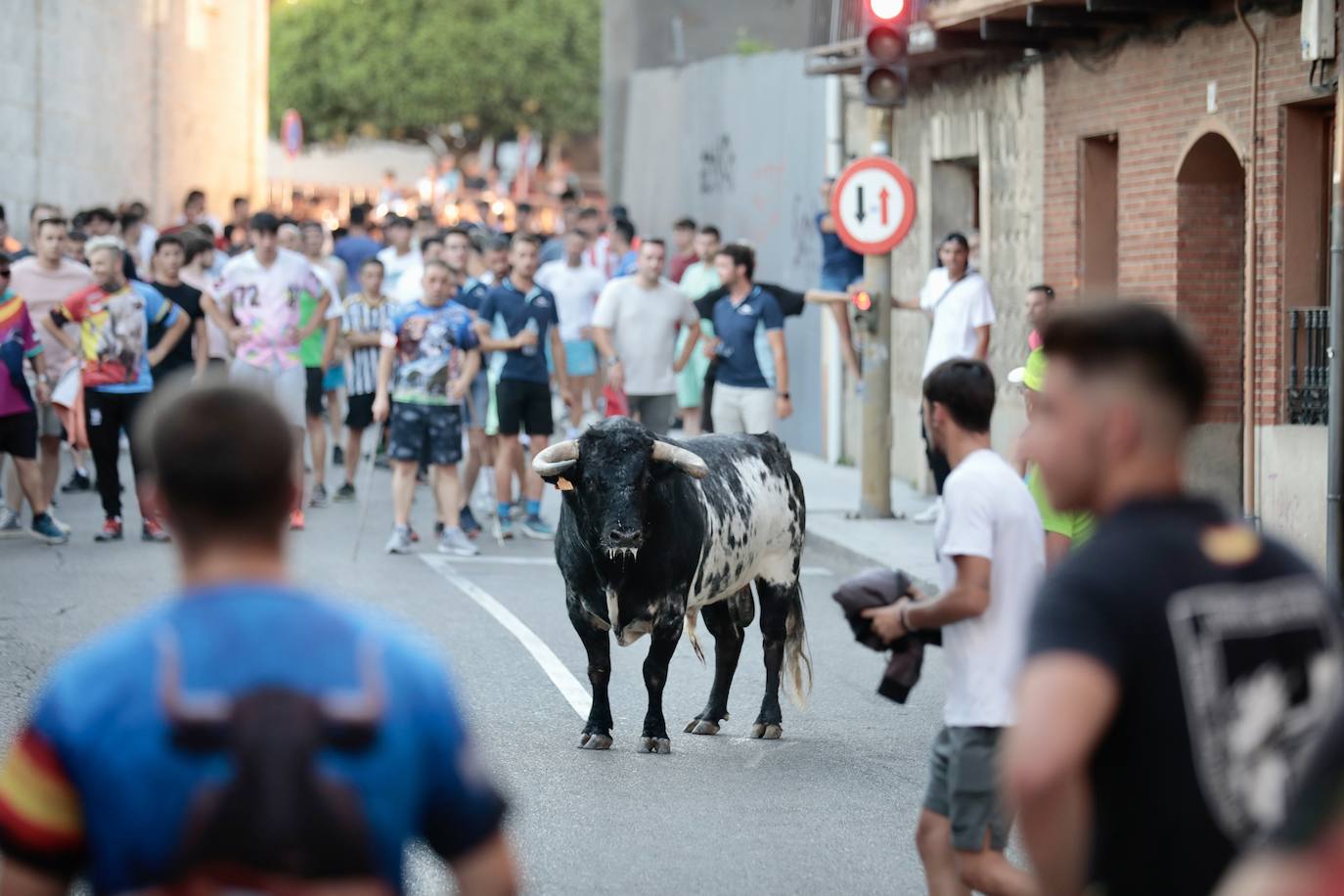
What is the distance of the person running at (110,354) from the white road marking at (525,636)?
214 cm

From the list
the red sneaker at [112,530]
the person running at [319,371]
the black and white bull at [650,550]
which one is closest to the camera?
the black and white bull at [650,550]

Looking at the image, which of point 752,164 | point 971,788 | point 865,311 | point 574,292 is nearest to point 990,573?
point 971,788

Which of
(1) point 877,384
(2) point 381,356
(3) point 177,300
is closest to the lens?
(2) point 381,356

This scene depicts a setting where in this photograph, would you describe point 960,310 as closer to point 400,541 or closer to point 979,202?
point 979,202

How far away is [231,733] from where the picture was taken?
2.77 metres

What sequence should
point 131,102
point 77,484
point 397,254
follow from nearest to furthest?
point 77,484 < point 397,254 < point 131,102

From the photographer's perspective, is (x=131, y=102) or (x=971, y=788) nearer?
(x=971, y=788)

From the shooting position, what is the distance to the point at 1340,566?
11148 mm

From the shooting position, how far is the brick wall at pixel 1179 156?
13.7 meters

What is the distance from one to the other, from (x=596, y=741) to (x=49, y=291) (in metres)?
8.51

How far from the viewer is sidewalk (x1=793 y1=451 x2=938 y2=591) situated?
14336 mm

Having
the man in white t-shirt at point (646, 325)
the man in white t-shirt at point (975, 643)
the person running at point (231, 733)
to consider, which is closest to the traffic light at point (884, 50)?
the man in white t-shirt at point (646, 325)

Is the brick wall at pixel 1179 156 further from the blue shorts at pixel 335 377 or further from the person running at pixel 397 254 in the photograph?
the person running at pixel 397 254

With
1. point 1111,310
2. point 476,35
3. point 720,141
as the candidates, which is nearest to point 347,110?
point 476,35
